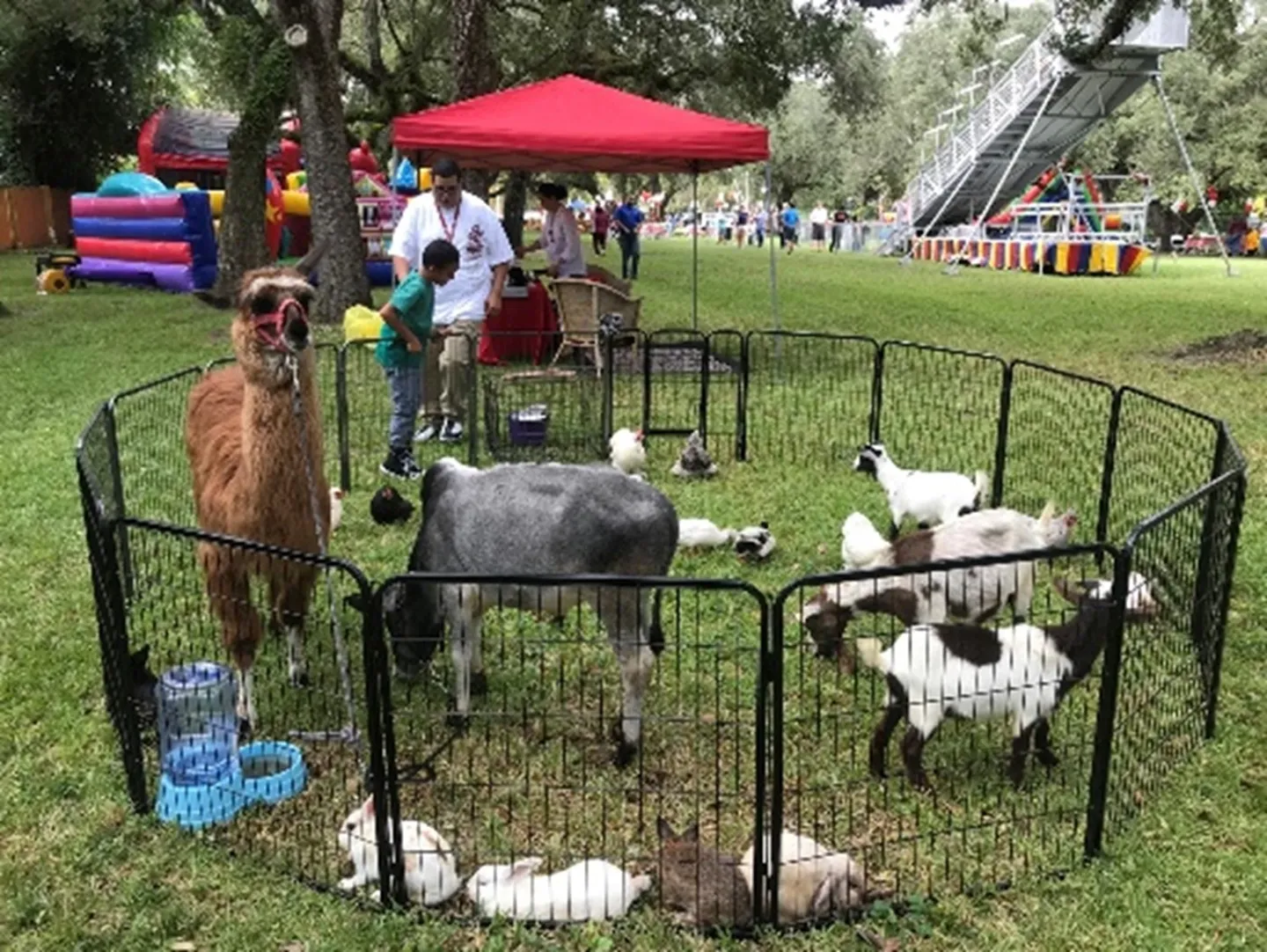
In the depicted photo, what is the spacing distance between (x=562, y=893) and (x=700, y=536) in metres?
3.47

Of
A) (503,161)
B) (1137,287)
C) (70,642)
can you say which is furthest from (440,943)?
(1137,287)

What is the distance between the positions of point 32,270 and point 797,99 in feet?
153

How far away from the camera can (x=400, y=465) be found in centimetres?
847

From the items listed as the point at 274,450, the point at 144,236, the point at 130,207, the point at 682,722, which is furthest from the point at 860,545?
the point at 130,207

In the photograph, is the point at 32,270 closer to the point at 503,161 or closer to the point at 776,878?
the point at 503,161

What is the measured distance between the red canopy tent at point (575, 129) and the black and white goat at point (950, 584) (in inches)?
281

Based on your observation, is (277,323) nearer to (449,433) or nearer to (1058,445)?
(449,433)

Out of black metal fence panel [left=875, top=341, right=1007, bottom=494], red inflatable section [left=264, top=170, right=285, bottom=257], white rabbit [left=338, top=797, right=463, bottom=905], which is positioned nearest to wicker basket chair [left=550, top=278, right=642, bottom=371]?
black metal fence panel [left=875, top=341, right=1007, bottom=494]

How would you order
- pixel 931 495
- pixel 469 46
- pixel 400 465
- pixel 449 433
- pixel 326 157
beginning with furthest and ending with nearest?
1. pixel 469 46
2. pixel 326 157
3. pixel 449 433
4. pixel 400 465
5. pixel 931 495

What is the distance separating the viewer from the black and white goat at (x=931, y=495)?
20.8ft

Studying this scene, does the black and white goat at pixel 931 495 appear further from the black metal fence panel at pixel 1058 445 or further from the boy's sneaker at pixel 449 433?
the boy's sneaker at pixel 449 433

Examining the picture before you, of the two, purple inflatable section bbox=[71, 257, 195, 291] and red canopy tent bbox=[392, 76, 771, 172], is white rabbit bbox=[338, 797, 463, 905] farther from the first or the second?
purple inflatable section bbox=[71, 257, 195, 291]

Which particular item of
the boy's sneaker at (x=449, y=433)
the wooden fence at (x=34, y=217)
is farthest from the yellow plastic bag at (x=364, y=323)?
the wooden fence at (x=34, y=217)

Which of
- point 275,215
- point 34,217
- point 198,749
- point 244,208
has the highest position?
point 244,208
